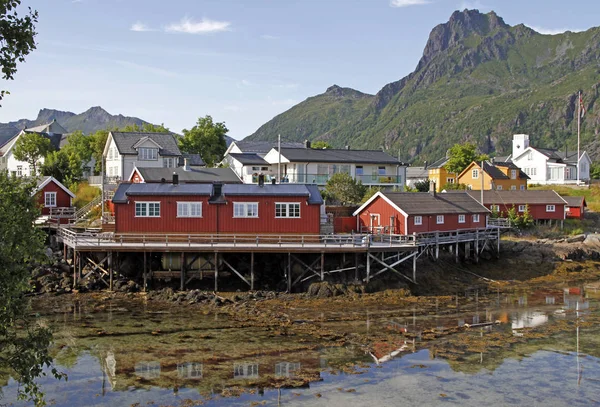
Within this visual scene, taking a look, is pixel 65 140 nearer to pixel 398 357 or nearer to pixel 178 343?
pixel 178 343

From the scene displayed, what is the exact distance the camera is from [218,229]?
37844 mm

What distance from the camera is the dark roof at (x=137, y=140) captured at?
58.0 metres

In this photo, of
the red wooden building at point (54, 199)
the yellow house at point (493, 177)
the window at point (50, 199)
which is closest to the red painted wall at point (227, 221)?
the red wooden building at point (54, 199)

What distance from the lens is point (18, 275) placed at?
12922 millimetres

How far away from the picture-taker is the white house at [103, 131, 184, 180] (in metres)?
57.7

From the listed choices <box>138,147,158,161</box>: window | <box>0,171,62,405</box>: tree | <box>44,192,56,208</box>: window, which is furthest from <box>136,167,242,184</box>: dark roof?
<box>0,171,62,405</box>: tree

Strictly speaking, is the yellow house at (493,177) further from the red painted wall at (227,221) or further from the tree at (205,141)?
the red painted wall at (227,221)

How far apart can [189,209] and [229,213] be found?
2413 millimetres

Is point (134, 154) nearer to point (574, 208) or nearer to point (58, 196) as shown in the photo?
point (58, 196)

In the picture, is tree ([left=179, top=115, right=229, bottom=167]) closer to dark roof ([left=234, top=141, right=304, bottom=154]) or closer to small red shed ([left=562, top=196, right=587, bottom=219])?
dark roof ([left=234, top=141, right=304, bottom=154])

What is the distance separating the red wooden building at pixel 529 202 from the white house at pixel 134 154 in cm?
2934

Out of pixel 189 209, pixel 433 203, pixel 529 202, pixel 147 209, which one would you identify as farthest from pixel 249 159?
pixel 529 202

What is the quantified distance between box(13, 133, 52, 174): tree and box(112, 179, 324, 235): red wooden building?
104ft

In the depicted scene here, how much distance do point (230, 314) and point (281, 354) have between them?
6978mm
